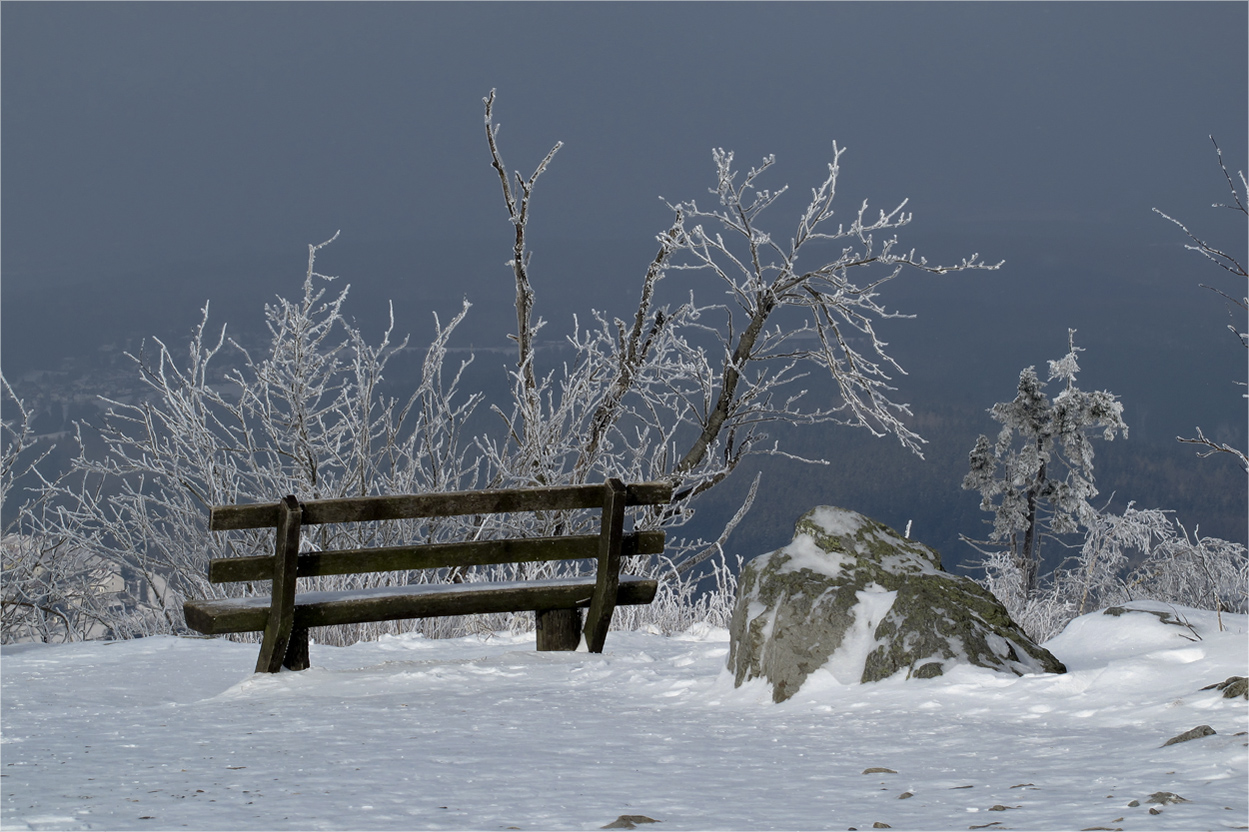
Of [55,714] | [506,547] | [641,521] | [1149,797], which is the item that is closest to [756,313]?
[641,521]

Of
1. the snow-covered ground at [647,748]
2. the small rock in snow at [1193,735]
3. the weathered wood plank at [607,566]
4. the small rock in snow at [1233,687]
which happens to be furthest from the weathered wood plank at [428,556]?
the small rock in snow at [1193,735]

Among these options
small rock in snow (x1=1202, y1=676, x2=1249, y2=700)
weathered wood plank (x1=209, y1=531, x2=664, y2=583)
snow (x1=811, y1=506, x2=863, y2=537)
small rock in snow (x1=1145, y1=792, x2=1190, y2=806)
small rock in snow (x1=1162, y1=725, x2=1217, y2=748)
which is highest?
snow (x1=811, y1=506, x2=863, y2=537)

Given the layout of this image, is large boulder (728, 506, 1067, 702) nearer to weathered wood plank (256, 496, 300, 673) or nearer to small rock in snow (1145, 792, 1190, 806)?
small rock in snow (1145, 792, 1190, 806)

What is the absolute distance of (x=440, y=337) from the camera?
9.84 meters

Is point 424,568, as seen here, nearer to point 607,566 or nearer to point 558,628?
point 558,628

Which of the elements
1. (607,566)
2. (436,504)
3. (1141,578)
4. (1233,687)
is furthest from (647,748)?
(1141,578)

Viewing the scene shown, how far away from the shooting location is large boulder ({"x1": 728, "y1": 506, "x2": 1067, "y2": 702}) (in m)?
4.88

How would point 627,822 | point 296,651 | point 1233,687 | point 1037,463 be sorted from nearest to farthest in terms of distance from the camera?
point 627,822 < point 1233,687 < point 296,651 < point 1037,463

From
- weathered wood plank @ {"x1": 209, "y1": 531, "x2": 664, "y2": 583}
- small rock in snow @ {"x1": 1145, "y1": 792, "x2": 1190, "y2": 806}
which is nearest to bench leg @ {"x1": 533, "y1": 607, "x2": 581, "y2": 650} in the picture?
weathered wood plank @ {"x1": 209, "y1": 531, "x2": 664, "y2": 583}

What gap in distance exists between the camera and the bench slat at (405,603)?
6145mm

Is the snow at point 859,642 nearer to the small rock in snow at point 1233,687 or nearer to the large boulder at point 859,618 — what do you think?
→ the large boulder at point 859,618

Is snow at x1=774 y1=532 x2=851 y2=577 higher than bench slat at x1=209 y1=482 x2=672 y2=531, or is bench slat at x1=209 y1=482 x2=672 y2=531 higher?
bench slat at x1=209 y1=482 x2=672 y2=531

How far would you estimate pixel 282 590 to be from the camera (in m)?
6.08

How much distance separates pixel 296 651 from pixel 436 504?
1172 mm
